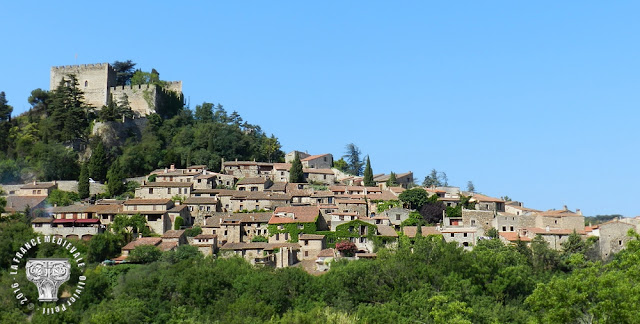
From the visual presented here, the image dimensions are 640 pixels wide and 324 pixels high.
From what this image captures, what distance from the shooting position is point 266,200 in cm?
6066

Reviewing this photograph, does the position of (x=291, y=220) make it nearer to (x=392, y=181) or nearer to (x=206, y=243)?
(x=206, y=243)

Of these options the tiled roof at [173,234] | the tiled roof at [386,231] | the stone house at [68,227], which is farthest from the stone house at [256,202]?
the stone house at [68,227]

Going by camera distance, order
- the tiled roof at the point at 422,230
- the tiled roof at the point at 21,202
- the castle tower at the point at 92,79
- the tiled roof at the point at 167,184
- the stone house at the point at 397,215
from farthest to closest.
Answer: the castle tower at the point at 92,79 < the tiled roof at the point at 167,184 < the stone house at the point at 397,215 < the tiled roof at the point at 21,202 < the tiled roof at the point at 422,230

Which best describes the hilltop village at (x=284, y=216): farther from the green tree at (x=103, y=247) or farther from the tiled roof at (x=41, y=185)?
the green tree at (x=103, y=247)

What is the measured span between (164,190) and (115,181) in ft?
16.6

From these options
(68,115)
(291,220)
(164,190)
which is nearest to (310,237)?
(291,220)

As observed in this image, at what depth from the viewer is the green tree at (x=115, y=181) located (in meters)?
64.2

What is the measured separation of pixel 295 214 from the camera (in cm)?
5672

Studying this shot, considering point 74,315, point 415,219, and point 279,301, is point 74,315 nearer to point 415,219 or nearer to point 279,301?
point 279,301

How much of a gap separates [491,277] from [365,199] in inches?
637

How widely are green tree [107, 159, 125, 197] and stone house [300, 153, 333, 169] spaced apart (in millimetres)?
17849

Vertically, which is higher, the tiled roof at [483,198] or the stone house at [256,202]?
the tiled roof at [483,198]

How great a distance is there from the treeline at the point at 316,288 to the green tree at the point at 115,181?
11132 mm

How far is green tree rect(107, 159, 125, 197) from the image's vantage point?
64.2 m
